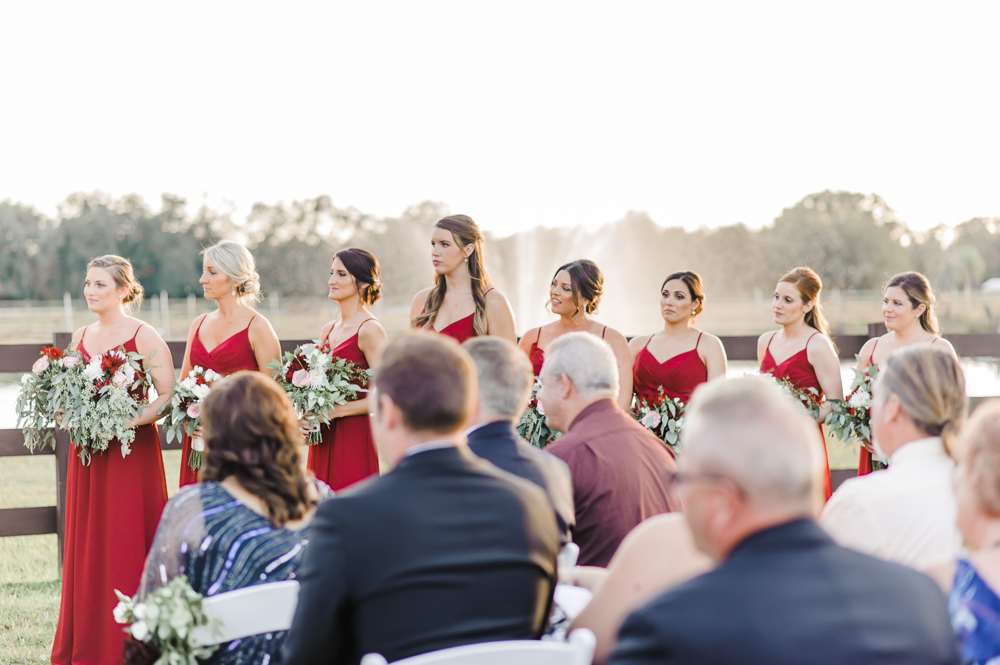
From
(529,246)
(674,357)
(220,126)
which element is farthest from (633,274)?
(674,357)

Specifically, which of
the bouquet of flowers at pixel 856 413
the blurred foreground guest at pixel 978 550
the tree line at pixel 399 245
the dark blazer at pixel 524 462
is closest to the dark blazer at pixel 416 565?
the dark blazer at pixel 524 462

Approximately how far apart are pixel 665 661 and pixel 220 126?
41.0m

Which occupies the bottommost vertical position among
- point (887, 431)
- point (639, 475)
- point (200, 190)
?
point (639, 475)

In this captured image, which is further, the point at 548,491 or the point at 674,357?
the point at 674,357

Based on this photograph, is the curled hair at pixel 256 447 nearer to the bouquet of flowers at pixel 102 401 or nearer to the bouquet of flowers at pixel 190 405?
the bouquet of flowers at pixel 190 405

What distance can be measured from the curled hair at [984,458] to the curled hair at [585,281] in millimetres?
4266

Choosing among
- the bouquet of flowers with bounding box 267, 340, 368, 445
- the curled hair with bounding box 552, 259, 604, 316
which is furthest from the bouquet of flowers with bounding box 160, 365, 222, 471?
the curled hair with bounding box 552, 259, 604, 316

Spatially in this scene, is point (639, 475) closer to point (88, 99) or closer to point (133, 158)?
point (88, 99)

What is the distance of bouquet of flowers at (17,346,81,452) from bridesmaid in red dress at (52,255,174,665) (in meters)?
0.15

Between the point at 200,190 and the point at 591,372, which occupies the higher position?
the point at 200,190

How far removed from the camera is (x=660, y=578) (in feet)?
7.13

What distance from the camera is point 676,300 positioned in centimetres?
655

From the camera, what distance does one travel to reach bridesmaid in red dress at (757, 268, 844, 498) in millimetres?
6582

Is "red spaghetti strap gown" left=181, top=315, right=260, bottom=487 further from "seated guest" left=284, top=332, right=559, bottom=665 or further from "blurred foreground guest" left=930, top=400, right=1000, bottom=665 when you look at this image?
"blurred foreground guest" left=930, top=400, right=1000, bottom=665
